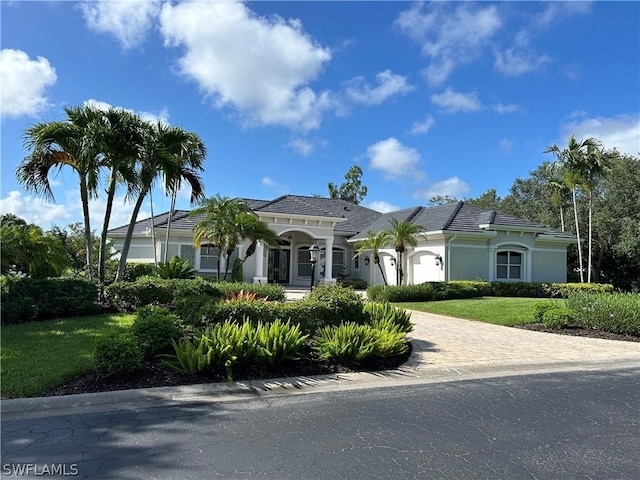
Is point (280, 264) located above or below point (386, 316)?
above

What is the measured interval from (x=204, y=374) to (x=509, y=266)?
22136 millimetres

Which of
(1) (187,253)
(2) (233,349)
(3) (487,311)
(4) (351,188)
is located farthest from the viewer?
(4) (351,188)

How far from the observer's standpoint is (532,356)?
8.40 metres

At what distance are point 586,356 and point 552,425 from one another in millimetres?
4715

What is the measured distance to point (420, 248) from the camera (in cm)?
2478

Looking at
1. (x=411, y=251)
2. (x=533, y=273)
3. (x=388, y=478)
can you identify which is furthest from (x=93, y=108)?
(x=533, y=273)

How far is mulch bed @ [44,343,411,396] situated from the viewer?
5609 mm

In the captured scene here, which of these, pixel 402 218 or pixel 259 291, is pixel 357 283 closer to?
pixel 402 218

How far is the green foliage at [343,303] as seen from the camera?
8703mm

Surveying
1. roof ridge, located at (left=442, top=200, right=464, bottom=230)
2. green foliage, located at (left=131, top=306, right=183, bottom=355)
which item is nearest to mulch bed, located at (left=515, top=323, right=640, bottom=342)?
green foliage, located at (left=131, top=306, right=183, bottom=355)

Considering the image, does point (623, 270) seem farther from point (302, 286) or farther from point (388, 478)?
point (388, 478)

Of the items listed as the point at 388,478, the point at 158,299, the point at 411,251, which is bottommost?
the point at 388,478

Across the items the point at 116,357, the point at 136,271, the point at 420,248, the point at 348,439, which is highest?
the point at 420,248

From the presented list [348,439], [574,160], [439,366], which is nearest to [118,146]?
[439,366]
